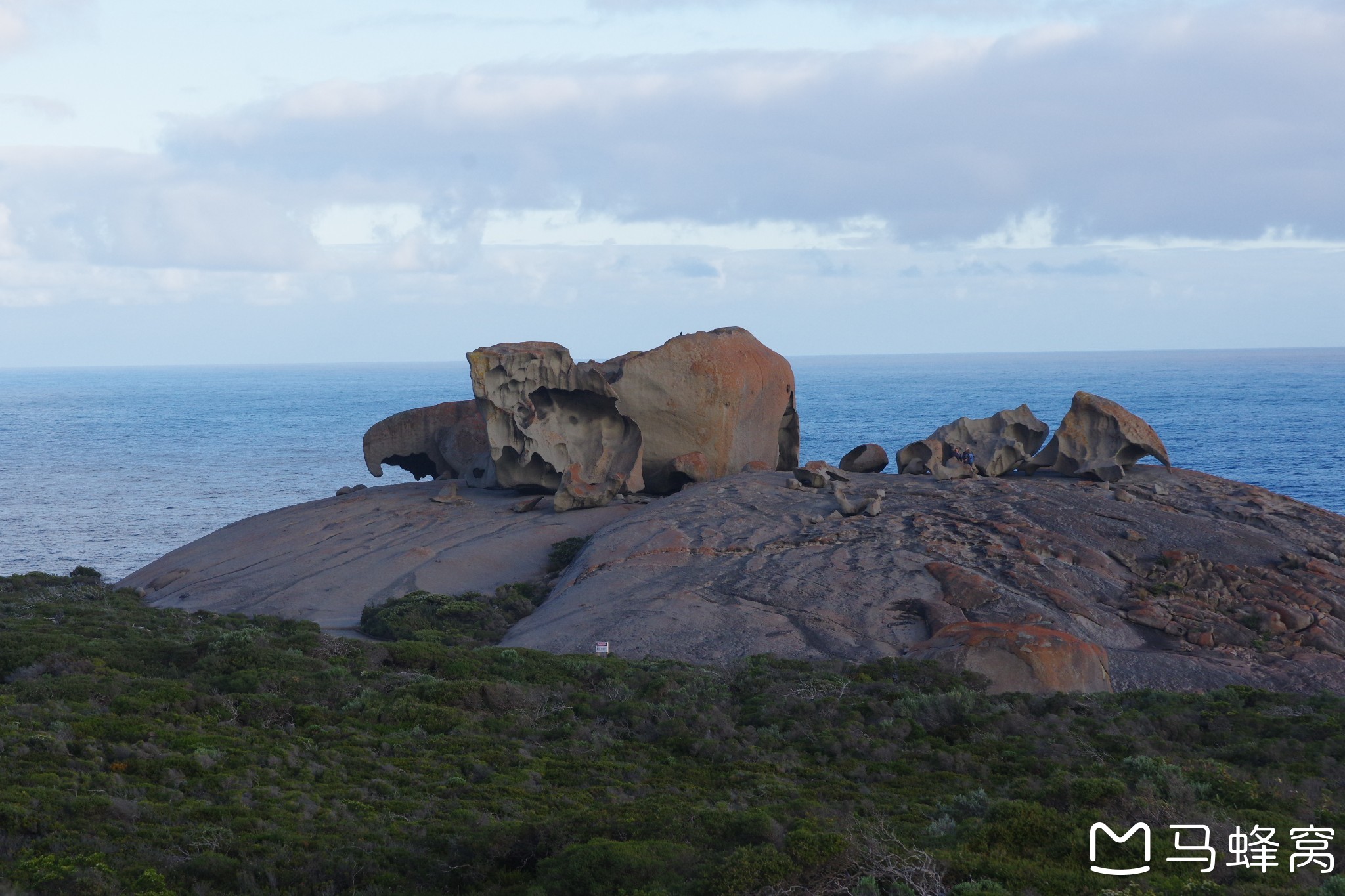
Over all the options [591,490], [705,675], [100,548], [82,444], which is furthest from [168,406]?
[705,675]

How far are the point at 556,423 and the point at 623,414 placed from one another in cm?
196

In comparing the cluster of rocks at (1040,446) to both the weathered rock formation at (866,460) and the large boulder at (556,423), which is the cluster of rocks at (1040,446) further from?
the large boulder at (556,423)

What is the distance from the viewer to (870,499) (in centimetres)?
2462

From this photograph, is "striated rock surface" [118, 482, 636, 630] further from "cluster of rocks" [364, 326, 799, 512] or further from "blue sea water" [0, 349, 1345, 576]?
"blue sea water" [0, 349, 1345, 576]

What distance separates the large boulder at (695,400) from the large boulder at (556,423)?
507 mm

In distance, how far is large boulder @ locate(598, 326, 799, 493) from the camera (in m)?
29.6

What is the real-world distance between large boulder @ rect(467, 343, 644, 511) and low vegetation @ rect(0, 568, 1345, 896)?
11.0m

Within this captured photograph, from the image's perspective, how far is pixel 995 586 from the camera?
20.1 metres

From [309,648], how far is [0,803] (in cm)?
806

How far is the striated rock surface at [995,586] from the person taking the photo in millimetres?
18078

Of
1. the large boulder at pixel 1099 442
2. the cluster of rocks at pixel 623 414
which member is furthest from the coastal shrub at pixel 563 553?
the large boulder at pixel 1099 442

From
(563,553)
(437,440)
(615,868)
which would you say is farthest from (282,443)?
(615,868)

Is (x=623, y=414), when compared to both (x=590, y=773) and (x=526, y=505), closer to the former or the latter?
(x=526, y=505)

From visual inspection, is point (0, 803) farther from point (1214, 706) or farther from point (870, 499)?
point (870, 499)
